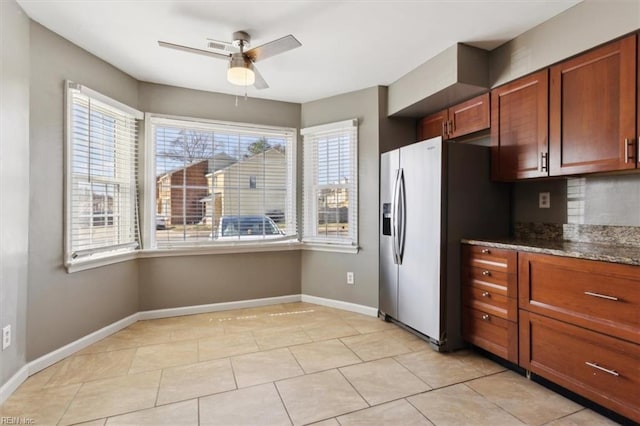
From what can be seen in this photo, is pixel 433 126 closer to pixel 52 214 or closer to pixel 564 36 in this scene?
pixel 564 36

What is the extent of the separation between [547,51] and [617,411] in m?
2.22

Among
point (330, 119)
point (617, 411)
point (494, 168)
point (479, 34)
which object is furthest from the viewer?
point (330, 119)

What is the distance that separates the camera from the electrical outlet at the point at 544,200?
2598mm

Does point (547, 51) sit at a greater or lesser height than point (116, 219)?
greater

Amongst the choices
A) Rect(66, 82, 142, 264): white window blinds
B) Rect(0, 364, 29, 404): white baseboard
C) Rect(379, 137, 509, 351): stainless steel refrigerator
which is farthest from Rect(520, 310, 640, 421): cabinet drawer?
Rect(66, 82, 142, 264): white window blinds

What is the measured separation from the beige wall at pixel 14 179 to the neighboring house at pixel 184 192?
1251mm

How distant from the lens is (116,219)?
9.93ft

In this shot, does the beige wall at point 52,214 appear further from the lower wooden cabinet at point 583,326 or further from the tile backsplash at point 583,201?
the tile backsplash at point 583,201

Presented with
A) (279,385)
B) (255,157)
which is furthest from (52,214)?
(279,385)

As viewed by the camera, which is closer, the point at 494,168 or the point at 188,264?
→ the point at 494,168

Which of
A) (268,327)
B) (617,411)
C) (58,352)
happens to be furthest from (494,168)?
(58,352)

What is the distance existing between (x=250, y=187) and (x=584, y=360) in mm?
3183

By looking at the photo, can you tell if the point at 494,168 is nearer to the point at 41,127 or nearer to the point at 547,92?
the point at 547,92

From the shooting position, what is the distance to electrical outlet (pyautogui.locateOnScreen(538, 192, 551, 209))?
2.60m
